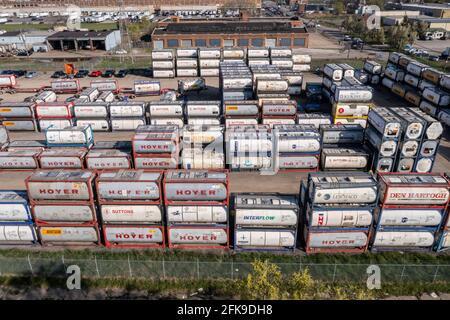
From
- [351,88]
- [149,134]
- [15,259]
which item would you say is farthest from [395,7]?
[15,259]

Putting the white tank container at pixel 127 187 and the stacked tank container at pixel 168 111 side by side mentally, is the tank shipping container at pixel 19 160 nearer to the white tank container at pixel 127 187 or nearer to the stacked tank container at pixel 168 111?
the stacked tank container at pixel 168 111

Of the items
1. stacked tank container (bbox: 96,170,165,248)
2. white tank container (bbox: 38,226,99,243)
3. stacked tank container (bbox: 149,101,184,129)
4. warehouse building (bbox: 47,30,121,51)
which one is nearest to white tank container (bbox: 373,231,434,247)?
stacked tank container (bbox: 96,170,165,248)

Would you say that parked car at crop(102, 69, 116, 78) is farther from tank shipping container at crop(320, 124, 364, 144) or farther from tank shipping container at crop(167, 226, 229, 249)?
tank shipping container at crop(167, 226, 229, 249)

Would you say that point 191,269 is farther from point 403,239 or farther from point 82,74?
point 82,74

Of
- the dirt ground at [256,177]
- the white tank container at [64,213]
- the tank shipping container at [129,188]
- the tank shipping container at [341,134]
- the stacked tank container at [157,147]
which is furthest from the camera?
the tank shipping container at [341,134]

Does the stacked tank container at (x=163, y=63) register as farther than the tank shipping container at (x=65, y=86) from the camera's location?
Yes

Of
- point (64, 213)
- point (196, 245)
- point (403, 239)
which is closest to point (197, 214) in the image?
point (196, 245)

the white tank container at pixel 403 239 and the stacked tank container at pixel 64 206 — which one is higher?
the stacked tank container at pixel 64 206

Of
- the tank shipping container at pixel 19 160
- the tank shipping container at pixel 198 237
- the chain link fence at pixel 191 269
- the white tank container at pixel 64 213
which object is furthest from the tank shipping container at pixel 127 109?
the chain link fence at pixel 191 269
